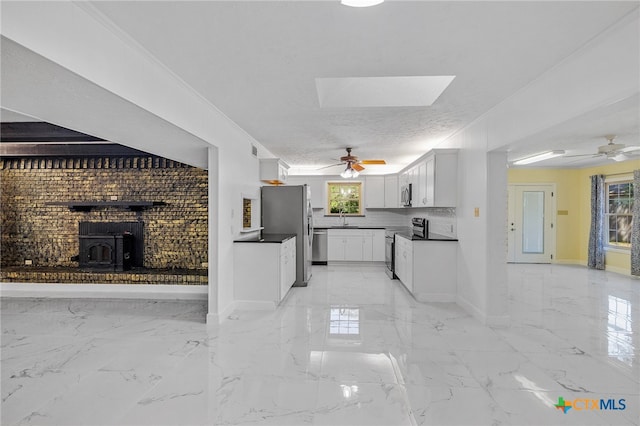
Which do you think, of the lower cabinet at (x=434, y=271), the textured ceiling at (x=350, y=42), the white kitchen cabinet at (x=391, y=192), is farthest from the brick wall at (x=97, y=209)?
Answer: the white kitchen cabinet at (x=391, y=192)

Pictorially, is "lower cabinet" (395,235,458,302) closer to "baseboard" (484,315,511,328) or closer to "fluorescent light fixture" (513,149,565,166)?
"baseboard" (484,315,511,328)

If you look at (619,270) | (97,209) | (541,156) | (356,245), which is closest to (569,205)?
(619,270)

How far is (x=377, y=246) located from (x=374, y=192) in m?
1.38

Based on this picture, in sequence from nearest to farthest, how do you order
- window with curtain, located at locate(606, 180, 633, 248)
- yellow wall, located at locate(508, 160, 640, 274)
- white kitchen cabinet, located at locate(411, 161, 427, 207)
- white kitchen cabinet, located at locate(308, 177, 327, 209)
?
white kitchen cabinet, located at locate(411, 161, 427, 207), window with curtain, located at locate(606, 180, 633, 248), yellow wall, located at locate(508, 160, 640, 274), white kitchen cabinet, located at locate(308, 177, 327, 209)

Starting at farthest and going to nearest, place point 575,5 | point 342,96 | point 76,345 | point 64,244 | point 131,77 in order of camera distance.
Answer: point 64,244
point 342,96
point 76,345
point 131,77
point 575,5

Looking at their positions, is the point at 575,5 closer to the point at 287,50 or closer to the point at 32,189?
the point at 287,50

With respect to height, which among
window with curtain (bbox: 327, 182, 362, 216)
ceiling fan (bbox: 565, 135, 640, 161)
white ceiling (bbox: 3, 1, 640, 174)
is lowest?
window with curtain (bbox: 327, 182, 362, 216)

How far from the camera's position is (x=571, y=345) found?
3105mm

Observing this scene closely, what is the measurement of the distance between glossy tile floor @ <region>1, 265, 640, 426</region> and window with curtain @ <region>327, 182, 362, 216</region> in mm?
3920

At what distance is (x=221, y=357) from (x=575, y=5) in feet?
11.7

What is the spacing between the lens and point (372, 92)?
339 centimetres

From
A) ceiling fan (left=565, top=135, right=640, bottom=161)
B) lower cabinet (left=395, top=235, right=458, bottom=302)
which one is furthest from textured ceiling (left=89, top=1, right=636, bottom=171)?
ceiling fan (left=565, top=135, right=640, bottom=161)

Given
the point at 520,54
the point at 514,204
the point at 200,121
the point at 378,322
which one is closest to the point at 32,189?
the point at 200,121

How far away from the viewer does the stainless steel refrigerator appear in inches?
216
